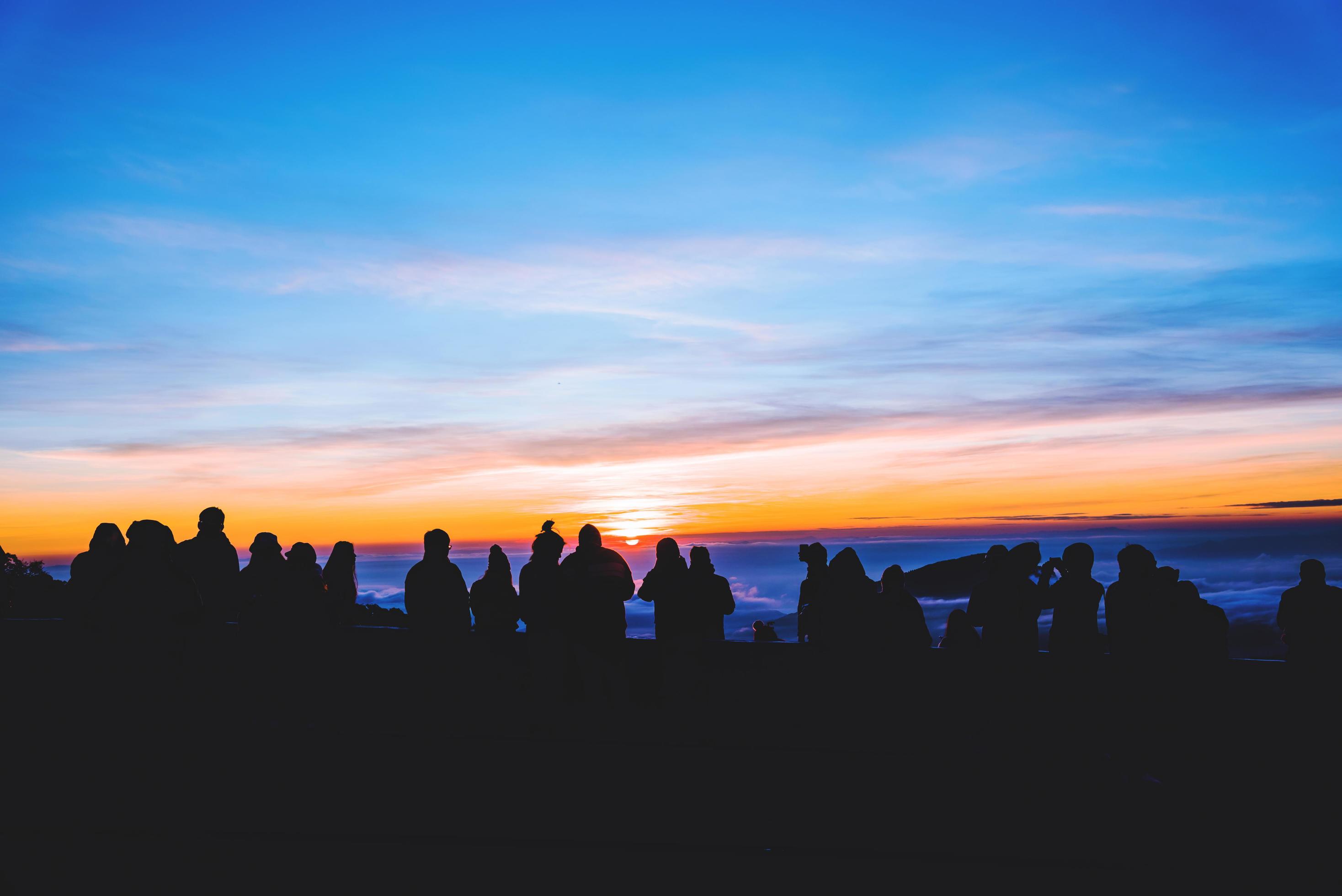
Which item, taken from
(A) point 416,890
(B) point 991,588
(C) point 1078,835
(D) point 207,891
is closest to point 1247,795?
(C) point 1078,835

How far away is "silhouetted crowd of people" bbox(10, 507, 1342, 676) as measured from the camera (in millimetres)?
7316

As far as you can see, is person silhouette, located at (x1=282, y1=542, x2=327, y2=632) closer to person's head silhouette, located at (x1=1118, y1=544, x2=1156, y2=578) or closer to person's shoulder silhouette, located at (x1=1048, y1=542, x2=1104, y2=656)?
person's shoulder silhouette, located at (x1=1048, y1=542, x2=1104, y2=656)

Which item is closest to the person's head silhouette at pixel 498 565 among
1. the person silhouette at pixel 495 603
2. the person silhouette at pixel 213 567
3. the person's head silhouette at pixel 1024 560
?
the person silhouette at pixel 495 603

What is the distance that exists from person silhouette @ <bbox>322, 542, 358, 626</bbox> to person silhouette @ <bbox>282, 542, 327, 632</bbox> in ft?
2.25

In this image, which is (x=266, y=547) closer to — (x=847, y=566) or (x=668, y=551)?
(x=668, y=551)

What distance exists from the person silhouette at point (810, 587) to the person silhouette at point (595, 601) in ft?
7.02

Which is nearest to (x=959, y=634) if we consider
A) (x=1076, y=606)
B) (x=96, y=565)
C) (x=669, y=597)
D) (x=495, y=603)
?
(x=1076, y=606)

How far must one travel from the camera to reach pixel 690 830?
608 cm

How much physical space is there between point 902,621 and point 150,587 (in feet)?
20.6

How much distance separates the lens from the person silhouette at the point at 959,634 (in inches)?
360

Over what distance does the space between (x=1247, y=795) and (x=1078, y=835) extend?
1.72 metres

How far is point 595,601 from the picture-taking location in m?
8.69

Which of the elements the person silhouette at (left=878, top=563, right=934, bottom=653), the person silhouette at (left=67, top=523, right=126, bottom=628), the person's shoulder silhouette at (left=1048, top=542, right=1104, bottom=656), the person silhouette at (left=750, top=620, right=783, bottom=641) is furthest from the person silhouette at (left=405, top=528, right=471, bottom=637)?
the person's shoulder silhouette at (left=1048, top=542, right=1104, bottom=656)

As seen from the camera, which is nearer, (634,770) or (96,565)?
(634,770)
